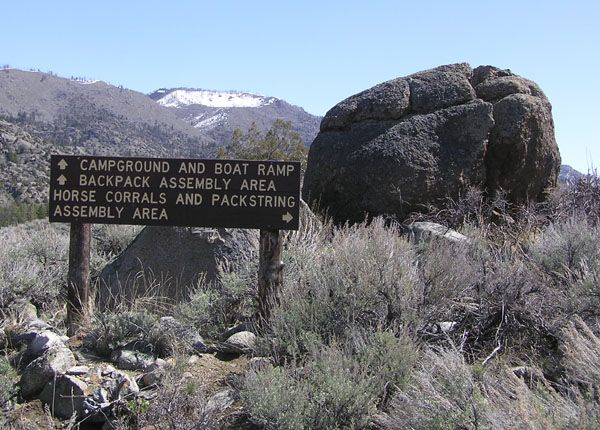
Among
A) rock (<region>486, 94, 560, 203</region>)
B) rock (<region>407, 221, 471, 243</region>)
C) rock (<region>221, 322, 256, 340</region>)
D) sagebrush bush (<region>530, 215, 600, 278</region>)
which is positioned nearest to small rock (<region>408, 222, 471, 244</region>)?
rock (<region>407, 221, 471, 243</region>)

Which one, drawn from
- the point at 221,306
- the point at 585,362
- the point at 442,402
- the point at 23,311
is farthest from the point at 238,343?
the point at 585,362

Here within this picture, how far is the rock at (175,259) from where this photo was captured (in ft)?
26.3

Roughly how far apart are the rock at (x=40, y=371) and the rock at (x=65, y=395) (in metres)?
0.09

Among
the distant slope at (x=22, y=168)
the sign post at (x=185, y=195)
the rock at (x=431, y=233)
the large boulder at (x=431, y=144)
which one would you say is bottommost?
the distant slope at (x=22, y=168)

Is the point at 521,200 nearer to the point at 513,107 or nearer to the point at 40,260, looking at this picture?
the point at 513,107

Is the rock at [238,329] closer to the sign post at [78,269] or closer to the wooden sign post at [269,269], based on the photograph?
the wooden sign post at [269,269]

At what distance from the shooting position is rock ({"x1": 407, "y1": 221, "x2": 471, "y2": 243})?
8352 millimetres

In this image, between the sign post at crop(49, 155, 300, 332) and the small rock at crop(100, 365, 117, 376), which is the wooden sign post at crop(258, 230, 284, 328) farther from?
the small rock at crop(100, 365, 117, 376)

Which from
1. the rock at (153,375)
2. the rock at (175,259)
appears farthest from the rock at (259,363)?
the rock at (175,259)

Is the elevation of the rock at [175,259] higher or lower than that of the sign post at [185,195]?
lower

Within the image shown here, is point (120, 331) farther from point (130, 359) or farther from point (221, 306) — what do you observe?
point (221, 306)

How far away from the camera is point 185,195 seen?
6664 mm

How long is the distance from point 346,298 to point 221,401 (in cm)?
144

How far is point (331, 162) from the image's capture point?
1075cm
